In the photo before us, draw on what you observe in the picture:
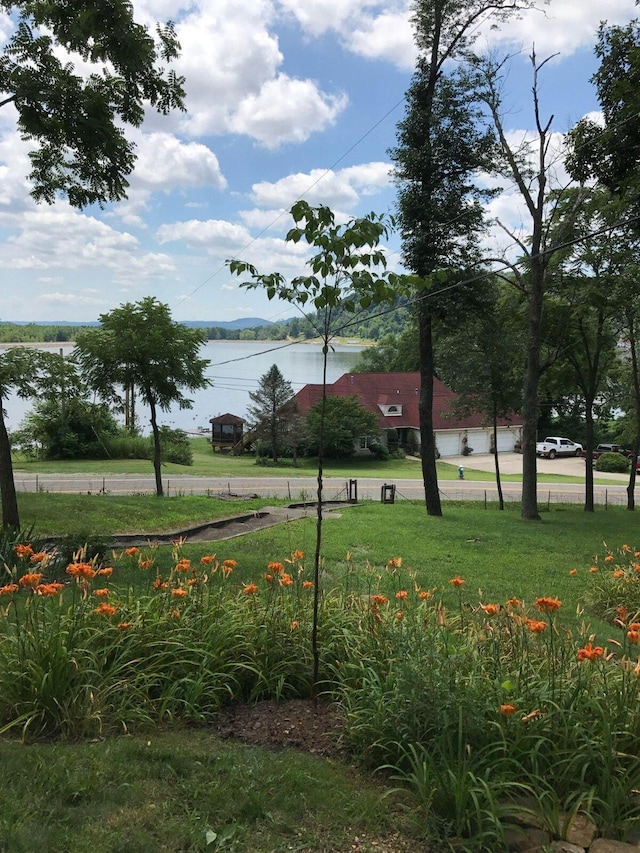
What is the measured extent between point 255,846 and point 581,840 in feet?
4.36

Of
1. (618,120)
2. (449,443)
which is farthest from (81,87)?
(449,443)

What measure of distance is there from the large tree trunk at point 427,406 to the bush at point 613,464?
92.7 feet

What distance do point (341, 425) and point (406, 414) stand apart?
10.1m

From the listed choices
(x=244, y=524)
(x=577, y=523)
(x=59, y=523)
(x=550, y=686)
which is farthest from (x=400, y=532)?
(x=550, y=686)

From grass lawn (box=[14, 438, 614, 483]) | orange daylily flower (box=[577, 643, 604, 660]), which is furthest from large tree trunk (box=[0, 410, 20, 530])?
grass lawn (box=[14, 438, 614, 483])

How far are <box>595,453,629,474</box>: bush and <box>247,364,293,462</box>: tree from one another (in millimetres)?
21220

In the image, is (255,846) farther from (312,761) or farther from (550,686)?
(550,686)

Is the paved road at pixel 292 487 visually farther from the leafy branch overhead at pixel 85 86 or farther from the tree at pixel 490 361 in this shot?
the leafy branch overhead at pixel 85 86

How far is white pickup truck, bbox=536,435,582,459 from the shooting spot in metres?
45.0

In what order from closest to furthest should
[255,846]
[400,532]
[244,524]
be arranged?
1. [255,846]
2. [400,532]
3. [244,524]

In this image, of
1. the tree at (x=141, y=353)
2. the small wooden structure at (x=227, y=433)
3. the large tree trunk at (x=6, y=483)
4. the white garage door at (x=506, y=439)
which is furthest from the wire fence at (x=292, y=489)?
the white garage door at (x=506, y=439)

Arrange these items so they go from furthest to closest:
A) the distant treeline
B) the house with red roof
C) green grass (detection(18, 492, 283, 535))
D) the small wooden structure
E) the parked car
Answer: the house with red roof, the small wooden structure, the parked car, the distant treeline, green grass (detection(18, 492, 283, 535))

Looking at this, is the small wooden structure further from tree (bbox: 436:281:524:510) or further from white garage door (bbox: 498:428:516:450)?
tree (bbox: 436:281:524:510)

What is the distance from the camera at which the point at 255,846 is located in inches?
88.8
